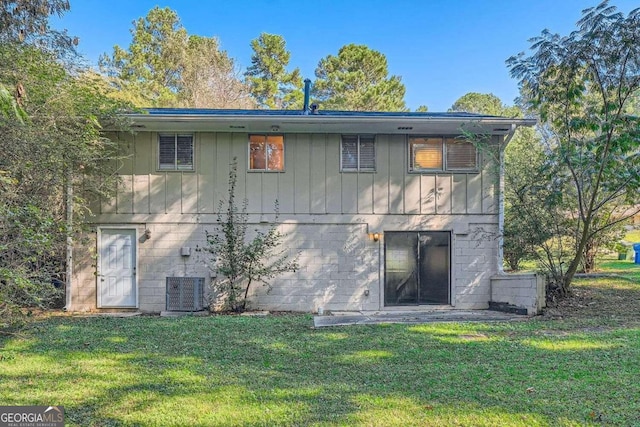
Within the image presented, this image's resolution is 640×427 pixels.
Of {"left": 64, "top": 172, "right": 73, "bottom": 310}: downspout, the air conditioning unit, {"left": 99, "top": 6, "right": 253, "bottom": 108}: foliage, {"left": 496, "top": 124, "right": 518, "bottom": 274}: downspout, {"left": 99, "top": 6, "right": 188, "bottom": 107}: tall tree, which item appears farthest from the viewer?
{"left": 99, "top": 6, "right": 188, "bottom": 107}: tall tree

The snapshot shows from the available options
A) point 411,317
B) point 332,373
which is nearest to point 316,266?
point 411,317

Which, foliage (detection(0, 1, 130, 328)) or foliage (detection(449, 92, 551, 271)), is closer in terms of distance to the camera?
foliage (detection(0, 1, 130, 328))

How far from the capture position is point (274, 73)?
2536 centimetres

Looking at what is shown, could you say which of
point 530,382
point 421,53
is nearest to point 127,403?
point 530,382

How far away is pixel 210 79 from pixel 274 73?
14.4 ft

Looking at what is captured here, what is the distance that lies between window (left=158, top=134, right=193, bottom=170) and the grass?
341 centimetres

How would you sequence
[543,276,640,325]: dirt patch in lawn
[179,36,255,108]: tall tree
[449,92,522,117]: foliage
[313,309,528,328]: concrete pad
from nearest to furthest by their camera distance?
[543,276,640,325]: dirt patch in lawn → [313,309,528,328]: concrete pad → [179,36,255,108]: tall tree → [449,92,522,117]: foliage

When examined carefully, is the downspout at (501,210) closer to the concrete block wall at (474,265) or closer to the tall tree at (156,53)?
the concrete block wall at (474,265)

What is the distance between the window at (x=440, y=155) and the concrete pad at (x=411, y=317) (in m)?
2.94

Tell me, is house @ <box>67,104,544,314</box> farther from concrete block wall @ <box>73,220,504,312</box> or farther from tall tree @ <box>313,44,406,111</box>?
tall tree @ <box>313,44,406,111</box>

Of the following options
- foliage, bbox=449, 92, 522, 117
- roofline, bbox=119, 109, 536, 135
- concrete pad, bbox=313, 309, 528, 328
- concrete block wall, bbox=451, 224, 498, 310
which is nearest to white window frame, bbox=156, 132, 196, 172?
roofline, bbox=119, 109, 536, 135

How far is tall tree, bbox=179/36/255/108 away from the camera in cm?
2194

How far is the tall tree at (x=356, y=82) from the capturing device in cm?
2459

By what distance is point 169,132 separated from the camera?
8.59m
